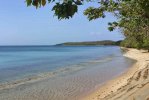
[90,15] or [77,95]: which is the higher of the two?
[90,15]

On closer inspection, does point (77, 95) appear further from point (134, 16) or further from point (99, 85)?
point (134, 16)

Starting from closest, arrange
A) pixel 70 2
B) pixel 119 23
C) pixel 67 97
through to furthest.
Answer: pixel 70 2
pixel 119 23
pixel 67 97

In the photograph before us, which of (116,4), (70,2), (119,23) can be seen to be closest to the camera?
(70,2)

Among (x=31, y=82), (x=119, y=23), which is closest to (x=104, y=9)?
(x=119, y=23)

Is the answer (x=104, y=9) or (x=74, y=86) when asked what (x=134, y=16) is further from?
(x=74, y=86)

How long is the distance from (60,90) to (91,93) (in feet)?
5.92

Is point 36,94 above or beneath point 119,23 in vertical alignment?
beneath

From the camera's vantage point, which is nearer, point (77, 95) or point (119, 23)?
point (119, 23)

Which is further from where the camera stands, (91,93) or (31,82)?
(31,82)

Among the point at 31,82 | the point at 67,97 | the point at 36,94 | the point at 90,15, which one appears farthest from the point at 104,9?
the point at 31,82

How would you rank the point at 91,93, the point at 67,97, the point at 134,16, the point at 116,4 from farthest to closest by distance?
1. the point at 91,93
2. the point at 67,97
3. the point at 134,16
4. the point at 116,4

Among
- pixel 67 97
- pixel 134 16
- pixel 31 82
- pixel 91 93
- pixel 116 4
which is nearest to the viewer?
pixel 116 4

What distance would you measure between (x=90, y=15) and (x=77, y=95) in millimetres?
6354

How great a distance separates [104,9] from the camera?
420 inches
